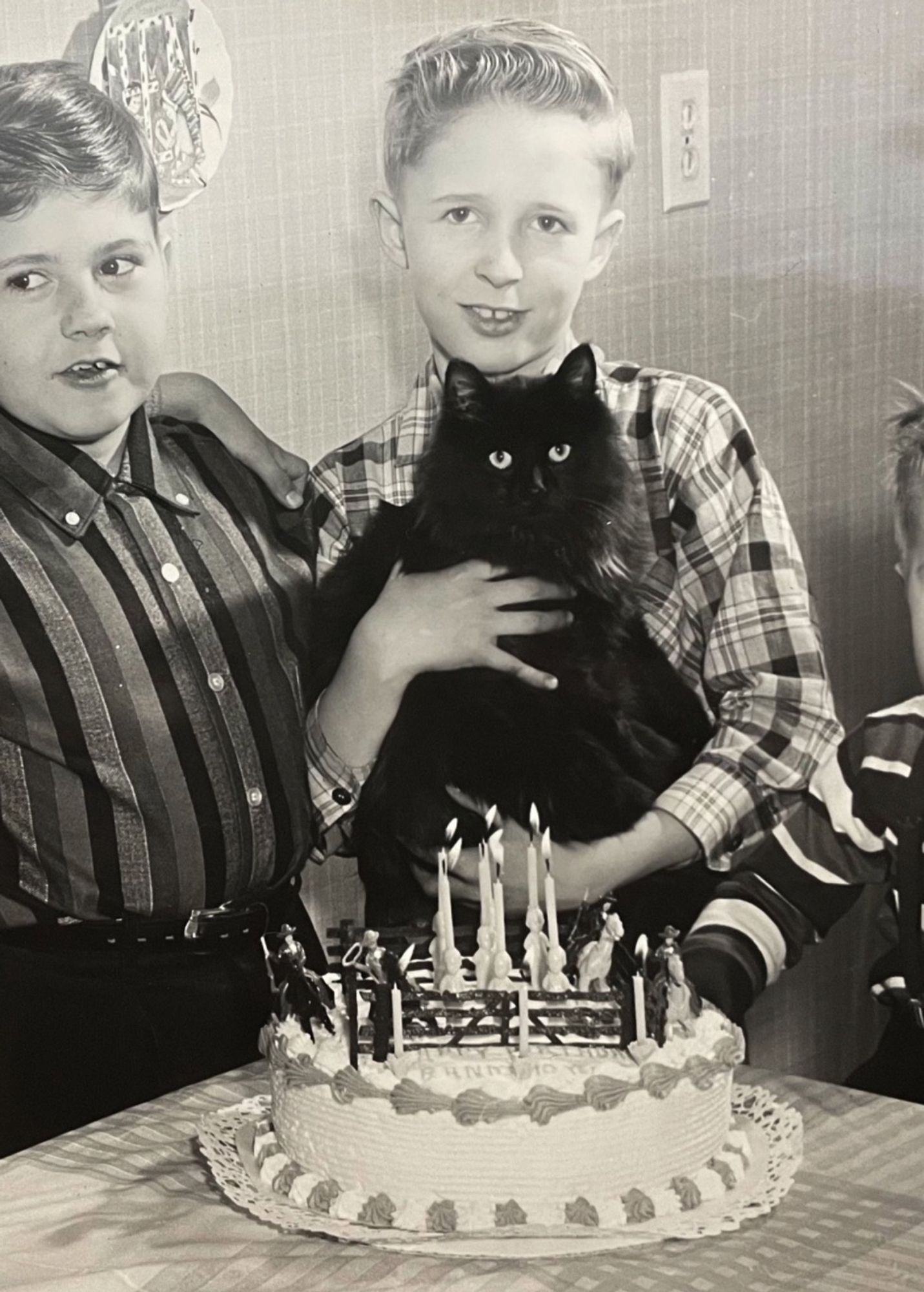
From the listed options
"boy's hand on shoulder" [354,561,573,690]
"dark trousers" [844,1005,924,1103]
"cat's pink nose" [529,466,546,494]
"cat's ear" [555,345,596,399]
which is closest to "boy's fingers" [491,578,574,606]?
"boy's hand on shoulder" [354,561,573,690]

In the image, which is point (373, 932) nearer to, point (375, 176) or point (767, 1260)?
point (767, 1260)

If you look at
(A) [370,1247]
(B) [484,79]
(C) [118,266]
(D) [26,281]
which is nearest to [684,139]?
(B) [484,79]

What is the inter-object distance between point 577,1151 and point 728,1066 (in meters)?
0.20

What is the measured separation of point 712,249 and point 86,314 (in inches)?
34.7

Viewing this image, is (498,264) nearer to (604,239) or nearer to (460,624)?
(604,239)

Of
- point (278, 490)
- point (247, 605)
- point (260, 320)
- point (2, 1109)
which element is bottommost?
point (2, 1109)

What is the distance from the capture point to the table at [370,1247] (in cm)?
152

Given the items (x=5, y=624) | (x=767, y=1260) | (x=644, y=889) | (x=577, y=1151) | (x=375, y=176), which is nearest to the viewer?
(x=767, y=1260)

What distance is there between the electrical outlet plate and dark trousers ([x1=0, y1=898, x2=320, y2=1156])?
3.73 ft

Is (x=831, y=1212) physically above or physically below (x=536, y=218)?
below

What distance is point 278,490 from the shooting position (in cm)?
212

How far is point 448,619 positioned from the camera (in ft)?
7.11

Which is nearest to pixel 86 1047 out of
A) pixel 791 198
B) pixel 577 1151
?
pixel 577 1151

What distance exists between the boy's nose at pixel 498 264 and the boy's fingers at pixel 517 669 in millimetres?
483
